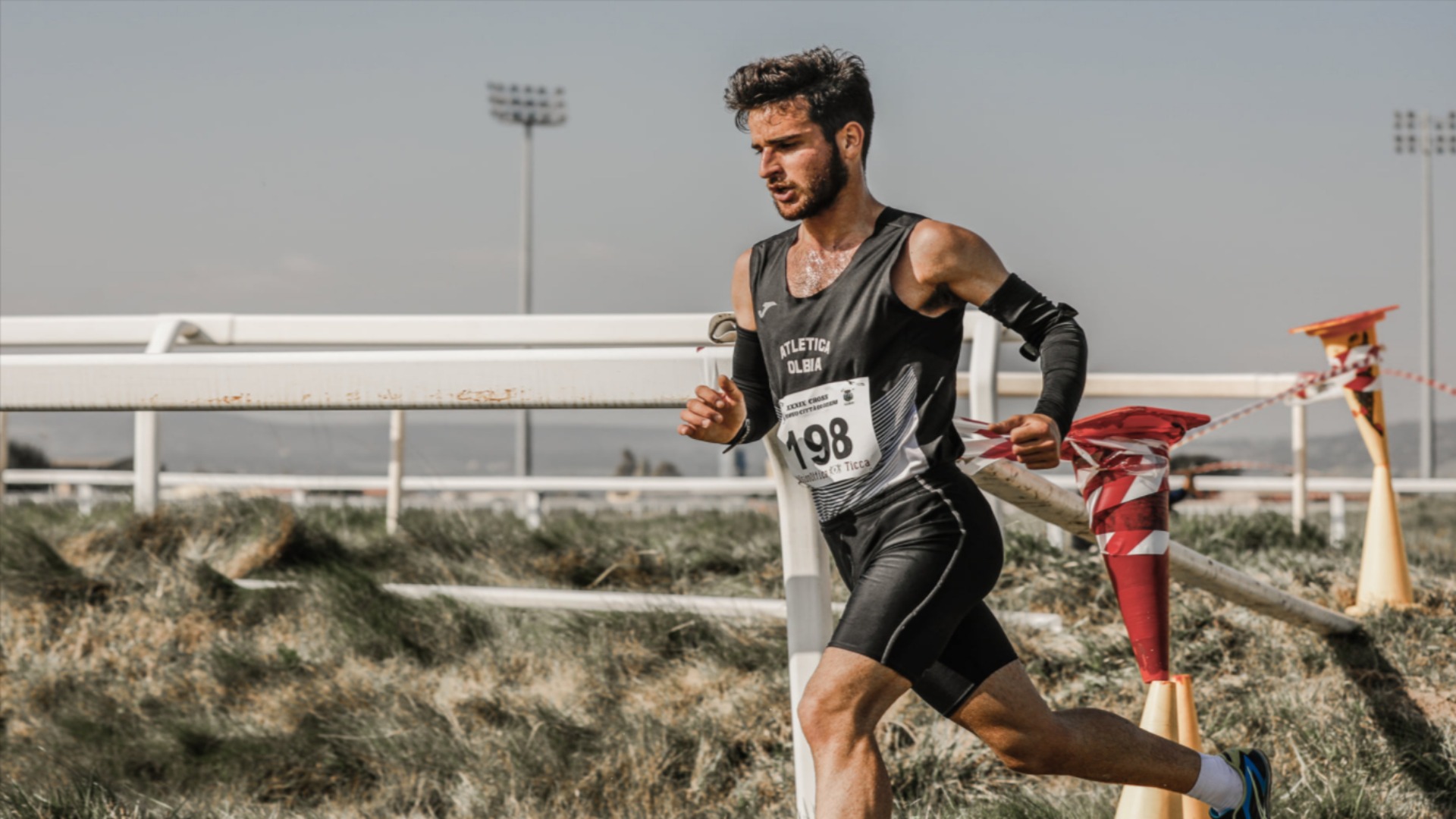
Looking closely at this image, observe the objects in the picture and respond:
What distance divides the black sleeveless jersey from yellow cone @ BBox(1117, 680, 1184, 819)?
78 cm

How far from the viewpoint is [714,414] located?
116 inches

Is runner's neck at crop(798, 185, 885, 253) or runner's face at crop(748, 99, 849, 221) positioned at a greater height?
runner's face at crop(748, 99, 849, 221)

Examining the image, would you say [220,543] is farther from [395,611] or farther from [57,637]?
[395,611]

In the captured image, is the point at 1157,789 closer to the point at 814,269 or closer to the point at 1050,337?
the point at 1050,337

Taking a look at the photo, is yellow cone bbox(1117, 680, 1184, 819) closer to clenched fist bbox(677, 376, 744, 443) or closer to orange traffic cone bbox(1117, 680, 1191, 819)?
orange traffic cone bbox(1117, 680, 1191, 819)

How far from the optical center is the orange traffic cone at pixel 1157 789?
3043mm

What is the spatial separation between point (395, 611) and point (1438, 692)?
3.81m

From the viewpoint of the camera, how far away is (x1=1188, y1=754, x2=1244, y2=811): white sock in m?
3.03

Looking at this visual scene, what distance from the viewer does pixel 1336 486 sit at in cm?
951

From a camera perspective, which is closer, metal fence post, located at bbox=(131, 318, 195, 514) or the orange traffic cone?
the orange traffic cone

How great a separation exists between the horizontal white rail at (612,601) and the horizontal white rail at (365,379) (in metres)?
1.77

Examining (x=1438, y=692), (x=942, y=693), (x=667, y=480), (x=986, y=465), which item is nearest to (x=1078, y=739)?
(x=942, y=693)

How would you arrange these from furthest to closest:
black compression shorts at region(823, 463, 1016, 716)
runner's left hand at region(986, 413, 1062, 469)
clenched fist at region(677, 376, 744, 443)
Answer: clenched fist at region(677, 376, 744, 443), black compression shorts at region(823, 463, 1016, 716), runner's left hand at region(986, 413, 1062, 469)

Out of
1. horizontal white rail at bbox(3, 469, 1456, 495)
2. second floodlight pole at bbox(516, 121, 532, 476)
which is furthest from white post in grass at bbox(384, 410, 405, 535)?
second floodlight pole at bbox(516, 121, 532, 476)
